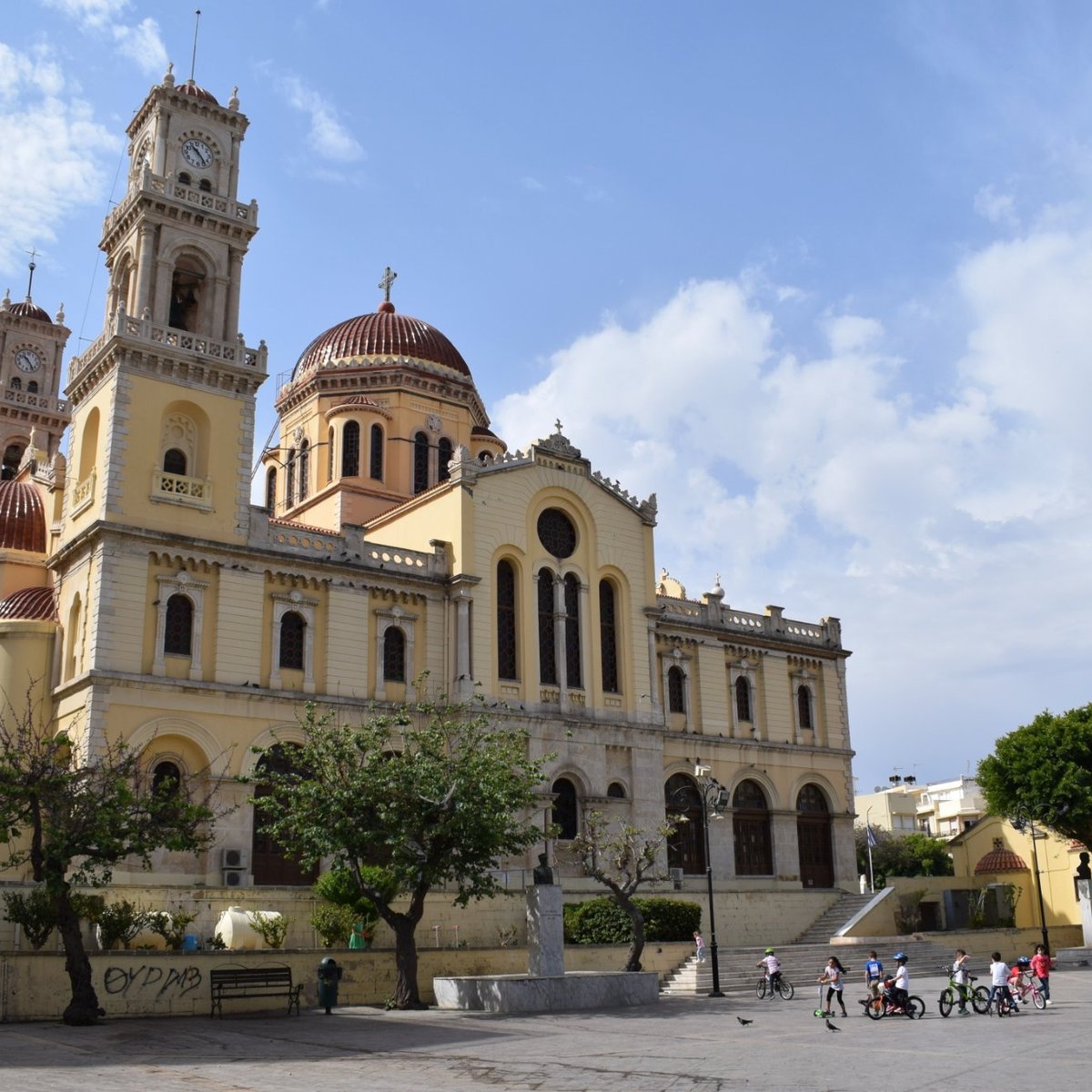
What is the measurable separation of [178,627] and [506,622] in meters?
10.7

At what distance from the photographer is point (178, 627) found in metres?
34.5

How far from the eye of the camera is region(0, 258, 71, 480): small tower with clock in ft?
189

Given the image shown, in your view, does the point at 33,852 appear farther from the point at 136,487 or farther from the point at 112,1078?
the point at 136,487

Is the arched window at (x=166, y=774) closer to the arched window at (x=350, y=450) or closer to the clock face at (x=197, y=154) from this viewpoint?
the arched window at (x=350, y=450)

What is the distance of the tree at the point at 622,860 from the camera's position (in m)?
32.0

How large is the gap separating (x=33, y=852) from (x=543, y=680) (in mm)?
20088

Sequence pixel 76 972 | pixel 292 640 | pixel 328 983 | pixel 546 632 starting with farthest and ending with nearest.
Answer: pixel 546 632
pixel 292 640
pixel 328 983
pixel 76 972

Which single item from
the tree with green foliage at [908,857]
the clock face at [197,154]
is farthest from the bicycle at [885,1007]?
the tree with green foliage at [908,857]

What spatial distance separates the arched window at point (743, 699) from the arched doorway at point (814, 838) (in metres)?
3.53

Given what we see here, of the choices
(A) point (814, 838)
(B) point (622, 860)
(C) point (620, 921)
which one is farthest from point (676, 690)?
(B) point (622, 860)

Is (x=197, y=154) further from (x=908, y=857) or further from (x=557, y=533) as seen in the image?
(x=908, y=857)

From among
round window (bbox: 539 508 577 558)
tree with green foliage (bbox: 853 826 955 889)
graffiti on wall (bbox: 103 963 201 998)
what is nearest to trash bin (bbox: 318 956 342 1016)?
graffiti on wall (bbox: 103 963 201 998)

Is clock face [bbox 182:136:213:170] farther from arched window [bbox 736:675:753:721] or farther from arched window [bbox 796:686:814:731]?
arched window [bbox 796:686:814:731]

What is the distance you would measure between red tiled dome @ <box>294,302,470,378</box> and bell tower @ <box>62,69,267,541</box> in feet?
35.5
